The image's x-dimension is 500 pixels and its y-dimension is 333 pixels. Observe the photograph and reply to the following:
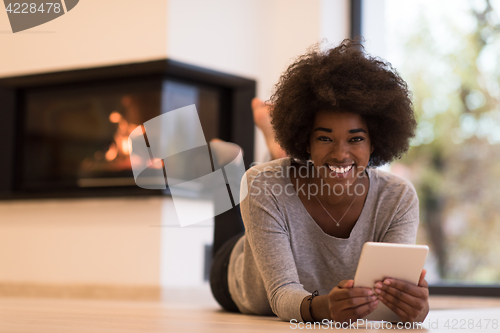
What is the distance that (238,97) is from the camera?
12.1 ft

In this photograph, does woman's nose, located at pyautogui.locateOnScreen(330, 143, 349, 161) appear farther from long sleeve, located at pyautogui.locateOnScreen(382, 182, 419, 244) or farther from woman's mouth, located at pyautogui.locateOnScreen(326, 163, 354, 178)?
long sleeve, located at pyautogui.locateOnScreen(382, 182, 419, 244)

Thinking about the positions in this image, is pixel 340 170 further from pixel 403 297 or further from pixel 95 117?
pixel 95 117

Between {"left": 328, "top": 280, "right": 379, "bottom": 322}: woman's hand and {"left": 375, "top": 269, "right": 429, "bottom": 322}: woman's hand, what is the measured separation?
1.7 inches

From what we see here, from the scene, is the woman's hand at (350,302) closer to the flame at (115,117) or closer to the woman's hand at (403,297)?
the woman's hand at (403,297)

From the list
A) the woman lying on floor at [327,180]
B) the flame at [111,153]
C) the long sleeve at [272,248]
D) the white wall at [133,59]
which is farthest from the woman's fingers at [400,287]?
the flame at [111,153]

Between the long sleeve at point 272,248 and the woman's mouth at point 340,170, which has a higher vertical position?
the woman's mouth at point 340,170

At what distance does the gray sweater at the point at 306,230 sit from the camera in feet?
4.93

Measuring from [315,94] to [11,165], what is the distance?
285 centimetres

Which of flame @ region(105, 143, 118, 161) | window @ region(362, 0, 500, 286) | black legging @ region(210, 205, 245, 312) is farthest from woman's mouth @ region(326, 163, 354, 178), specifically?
window @ region(362, 0, 500, 286)

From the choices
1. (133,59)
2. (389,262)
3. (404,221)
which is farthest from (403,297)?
(133,59)

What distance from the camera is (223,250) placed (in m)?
2.13

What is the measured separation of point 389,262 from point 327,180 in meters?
0.37

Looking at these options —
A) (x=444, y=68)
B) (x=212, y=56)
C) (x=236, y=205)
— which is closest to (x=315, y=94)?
(x=236, y=205)

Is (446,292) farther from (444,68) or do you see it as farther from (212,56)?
(444,68)
